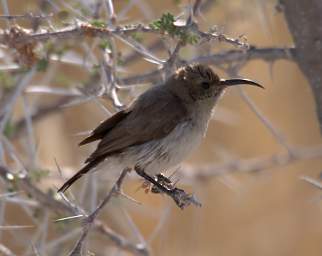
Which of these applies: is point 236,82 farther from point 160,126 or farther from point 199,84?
point 160,126

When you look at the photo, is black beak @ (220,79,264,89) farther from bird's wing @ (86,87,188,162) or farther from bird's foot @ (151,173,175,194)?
bird's foot @ (151,173,175,194)

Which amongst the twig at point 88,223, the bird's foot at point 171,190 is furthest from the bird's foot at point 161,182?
the twig at point 88,223

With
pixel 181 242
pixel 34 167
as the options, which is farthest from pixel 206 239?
pixel 34 167

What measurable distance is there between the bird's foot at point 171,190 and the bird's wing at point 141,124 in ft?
0.65

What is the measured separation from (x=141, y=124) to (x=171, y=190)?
1.16 feet

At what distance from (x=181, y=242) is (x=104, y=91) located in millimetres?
3626

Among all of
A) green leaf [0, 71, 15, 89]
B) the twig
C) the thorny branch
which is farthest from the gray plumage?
green leaf [0, 71, 15, 89]

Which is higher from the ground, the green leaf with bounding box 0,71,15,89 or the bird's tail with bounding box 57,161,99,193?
the green leaf with bounding box 0,71,15,89

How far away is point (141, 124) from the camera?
3.70 m

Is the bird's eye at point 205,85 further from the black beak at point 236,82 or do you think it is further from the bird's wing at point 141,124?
the bird's wing at point 141,124

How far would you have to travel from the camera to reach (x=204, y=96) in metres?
3.95

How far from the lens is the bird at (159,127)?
12.0 ft

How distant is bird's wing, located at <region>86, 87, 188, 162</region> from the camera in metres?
3.65

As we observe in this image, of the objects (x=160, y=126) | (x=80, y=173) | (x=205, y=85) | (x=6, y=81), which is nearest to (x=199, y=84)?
(x=205, y=85)
